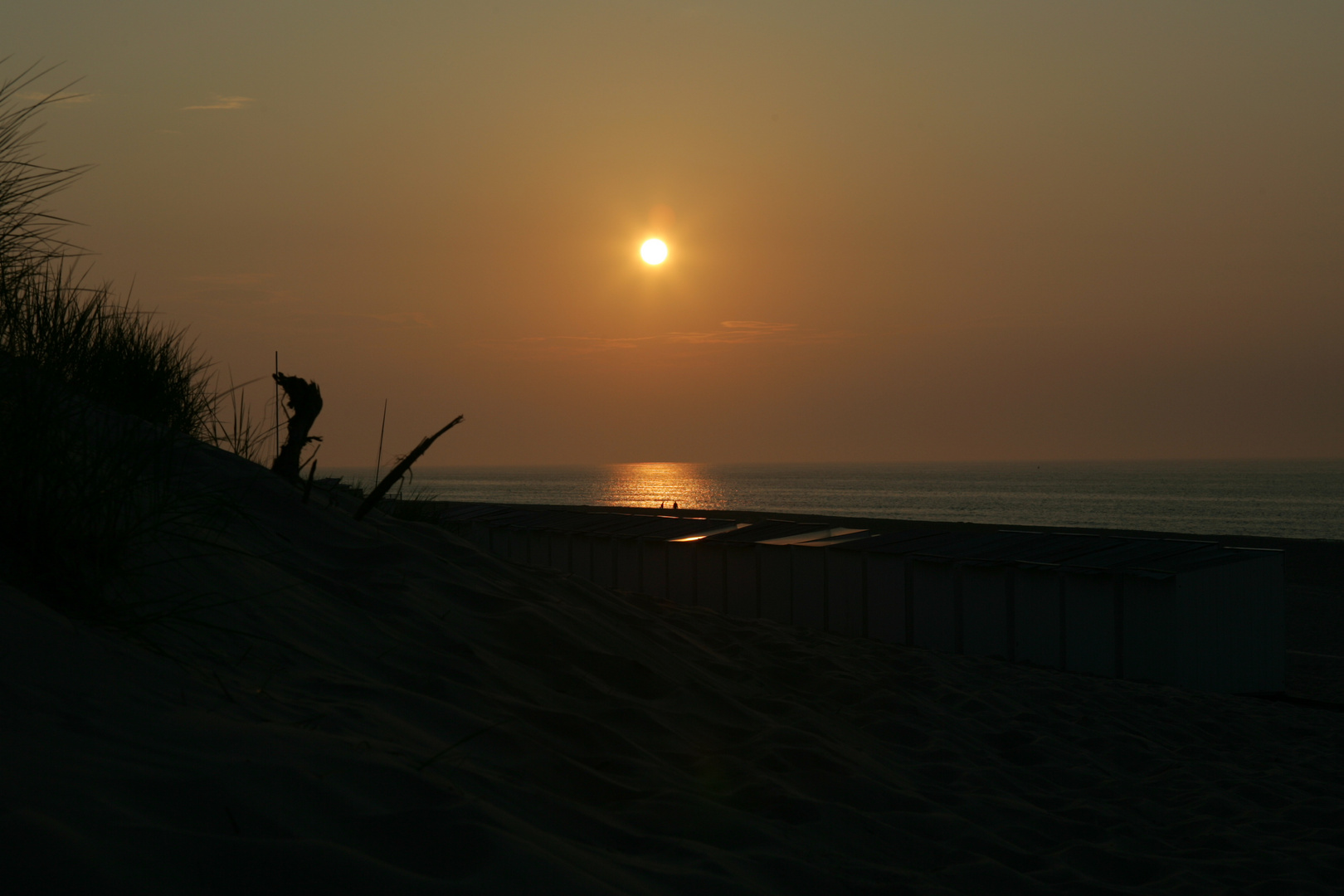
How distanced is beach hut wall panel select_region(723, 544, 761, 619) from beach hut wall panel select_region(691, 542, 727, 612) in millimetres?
51

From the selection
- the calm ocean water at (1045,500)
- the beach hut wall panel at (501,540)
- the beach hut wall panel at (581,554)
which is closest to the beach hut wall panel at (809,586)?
the beach hut wall panel at (581,554)

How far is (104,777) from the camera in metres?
1.80

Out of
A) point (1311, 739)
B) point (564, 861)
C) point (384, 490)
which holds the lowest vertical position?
point (1311, 739)

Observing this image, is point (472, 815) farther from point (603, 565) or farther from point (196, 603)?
point (603, 565)

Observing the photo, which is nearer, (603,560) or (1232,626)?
(1232,626)

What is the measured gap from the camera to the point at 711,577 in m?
13.5

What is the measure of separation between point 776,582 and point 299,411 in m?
8.08

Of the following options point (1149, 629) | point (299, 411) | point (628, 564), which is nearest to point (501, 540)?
point (628, 564)

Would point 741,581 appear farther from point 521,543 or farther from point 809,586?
point 521,543

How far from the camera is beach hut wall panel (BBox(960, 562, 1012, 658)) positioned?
11203 mm

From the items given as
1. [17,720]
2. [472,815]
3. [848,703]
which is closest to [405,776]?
[472,815]

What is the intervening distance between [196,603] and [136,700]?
3.15 feet

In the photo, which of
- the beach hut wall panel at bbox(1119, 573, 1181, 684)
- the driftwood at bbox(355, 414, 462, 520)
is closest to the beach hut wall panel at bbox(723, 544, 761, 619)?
the beach hut wall panel at bbox(1119, 573, 1181, 684)

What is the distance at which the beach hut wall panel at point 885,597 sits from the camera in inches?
466
